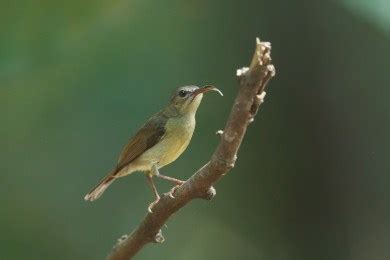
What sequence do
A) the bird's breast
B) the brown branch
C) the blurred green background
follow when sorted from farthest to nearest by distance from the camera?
the blurred green background
the bird's breast
the brown branch

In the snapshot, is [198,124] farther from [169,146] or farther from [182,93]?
[169,146]

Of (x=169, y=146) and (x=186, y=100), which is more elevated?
(x=186, y=100)

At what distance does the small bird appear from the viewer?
1.67m

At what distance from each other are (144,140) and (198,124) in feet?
2.95

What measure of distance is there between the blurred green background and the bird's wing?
71 cm

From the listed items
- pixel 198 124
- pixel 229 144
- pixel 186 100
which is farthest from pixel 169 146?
pixel 198 124

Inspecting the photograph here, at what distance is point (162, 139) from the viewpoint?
66.7 inches

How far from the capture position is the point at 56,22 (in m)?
2.55

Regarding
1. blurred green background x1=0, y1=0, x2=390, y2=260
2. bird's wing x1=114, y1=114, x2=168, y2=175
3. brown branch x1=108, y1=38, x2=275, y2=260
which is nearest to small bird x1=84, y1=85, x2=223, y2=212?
bird's wing x1=114, y1=114, x2=168, y2=175

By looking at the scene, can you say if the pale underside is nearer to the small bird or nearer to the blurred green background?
the small bird

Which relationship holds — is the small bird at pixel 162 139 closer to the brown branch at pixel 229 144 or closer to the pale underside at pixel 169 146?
the pale underside at pixel 169 146

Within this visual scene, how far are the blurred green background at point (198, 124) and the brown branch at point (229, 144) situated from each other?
105cm

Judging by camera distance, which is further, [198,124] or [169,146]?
[198,124]

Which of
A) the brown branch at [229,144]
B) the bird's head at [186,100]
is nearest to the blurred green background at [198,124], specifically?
the bird's head at [186,100]
